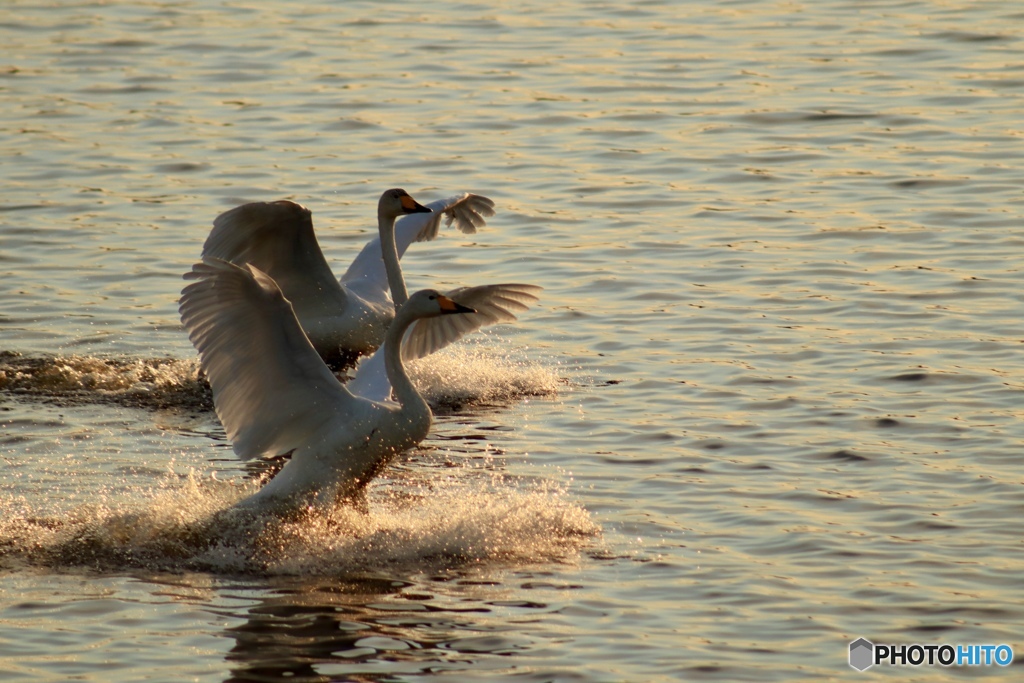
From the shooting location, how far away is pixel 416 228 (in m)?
12.5

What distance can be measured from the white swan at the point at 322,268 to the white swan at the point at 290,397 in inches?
86.8

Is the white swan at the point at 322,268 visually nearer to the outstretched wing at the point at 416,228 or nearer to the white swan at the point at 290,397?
the outstretched wing at the point at 416,228

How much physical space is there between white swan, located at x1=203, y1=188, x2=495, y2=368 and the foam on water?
233 centimetres

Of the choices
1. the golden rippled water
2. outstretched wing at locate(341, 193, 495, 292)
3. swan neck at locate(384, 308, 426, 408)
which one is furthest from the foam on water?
outstretched wing at locate(341, 193, 495, 292)

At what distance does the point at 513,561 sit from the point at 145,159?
10.2 meters

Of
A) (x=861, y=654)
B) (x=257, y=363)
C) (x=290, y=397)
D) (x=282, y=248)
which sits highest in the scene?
(x=282, y=248)

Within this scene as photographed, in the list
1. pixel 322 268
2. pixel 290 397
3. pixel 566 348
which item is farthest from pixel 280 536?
pixel 566 348

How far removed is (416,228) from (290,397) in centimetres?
418

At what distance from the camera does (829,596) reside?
305 inches

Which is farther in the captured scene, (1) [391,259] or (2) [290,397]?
(1) [391,259]

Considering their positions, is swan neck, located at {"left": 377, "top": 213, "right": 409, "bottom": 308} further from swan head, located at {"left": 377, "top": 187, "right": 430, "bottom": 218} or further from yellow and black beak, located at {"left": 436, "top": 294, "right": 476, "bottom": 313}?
yellow and black beak, located at {"left": 436, "top": 294, "right": 476, "bottom": 313}

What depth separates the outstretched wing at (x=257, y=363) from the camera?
8172mm

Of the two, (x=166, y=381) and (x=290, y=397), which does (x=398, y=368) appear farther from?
(x=166, y=381)

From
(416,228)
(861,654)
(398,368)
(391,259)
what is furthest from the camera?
(416,228)
